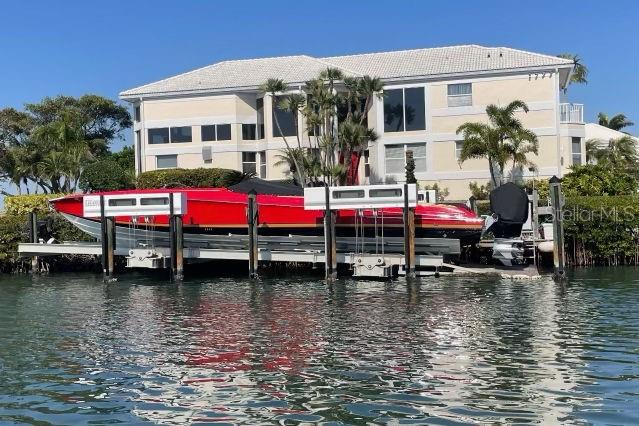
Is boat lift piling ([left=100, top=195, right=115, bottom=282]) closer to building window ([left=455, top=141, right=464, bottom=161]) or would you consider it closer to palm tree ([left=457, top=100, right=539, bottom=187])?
palm tree ([left=457, top=100, right=539, bottom=187])

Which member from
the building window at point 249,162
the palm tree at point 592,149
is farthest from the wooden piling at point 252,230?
the palm tree at point 592,149

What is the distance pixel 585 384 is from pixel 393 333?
15.3ft

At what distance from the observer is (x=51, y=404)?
9.41 metres

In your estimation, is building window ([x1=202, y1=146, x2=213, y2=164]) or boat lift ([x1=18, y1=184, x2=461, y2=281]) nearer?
boat lift ([x1=18, y1=184, x2=461, y2=281])

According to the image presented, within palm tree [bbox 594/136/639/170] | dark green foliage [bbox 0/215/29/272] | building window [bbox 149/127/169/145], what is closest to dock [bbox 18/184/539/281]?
dark green foliage [bbox 0/215/29/272]

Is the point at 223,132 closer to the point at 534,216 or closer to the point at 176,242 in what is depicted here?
the point at 176,242

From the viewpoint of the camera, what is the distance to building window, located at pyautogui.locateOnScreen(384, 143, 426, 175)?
1547 inches

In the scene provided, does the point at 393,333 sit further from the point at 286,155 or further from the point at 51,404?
the point at 286,155

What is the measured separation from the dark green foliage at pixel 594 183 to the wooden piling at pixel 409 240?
12317mm

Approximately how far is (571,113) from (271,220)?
20.1 metres

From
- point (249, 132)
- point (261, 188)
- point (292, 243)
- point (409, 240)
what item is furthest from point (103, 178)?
point (409, 240)

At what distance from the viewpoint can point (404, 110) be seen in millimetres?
39781

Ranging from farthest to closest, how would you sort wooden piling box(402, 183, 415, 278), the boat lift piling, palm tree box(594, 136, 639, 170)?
palm tree box(594, 136, 639, 170) → the boat lift piling → wooden piling box(402, 183, 415, 278)

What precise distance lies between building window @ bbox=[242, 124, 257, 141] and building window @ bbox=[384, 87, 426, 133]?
26.0ft
